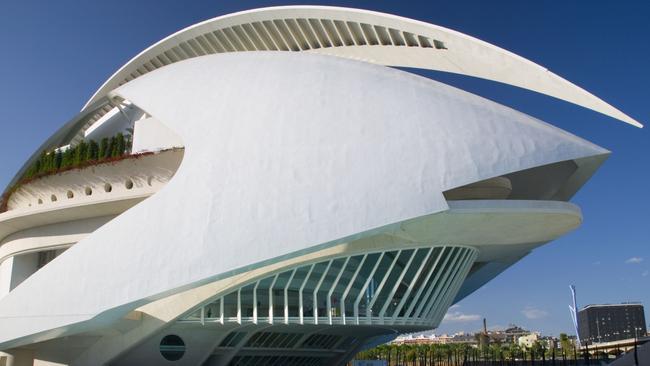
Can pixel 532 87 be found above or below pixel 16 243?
above

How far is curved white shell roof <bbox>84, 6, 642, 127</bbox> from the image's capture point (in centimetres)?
2044

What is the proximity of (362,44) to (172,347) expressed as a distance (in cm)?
1493

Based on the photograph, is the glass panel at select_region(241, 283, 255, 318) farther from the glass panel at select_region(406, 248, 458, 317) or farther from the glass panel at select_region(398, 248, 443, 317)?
the glass panel at select_region(406, 248, 458, 317)

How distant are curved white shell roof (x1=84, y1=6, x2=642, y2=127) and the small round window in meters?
14.2

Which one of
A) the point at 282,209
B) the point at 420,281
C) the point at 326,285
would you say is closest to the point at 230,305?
the point at 326,285

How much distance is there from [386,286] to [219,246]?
242 inches

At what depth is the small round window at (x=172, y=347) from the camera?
1861cm

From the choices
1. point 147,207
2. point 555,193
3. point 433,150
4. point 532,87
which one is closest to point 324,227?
point 433,150

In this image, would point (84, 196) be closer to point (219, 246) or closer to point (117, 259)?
A: point (117, 259)

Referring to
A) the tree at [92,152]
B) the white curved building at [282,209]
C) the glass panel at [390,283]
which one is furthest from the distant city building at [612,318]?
the tree at [92,152]

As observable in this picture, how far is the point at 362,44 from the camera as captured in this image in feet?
84.4

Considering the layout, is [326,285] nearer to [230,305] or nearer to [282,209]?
[230,305]

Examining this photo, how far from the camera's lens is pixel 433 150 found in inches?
608

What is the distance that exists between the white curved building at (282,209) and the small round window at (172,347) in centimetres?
5
